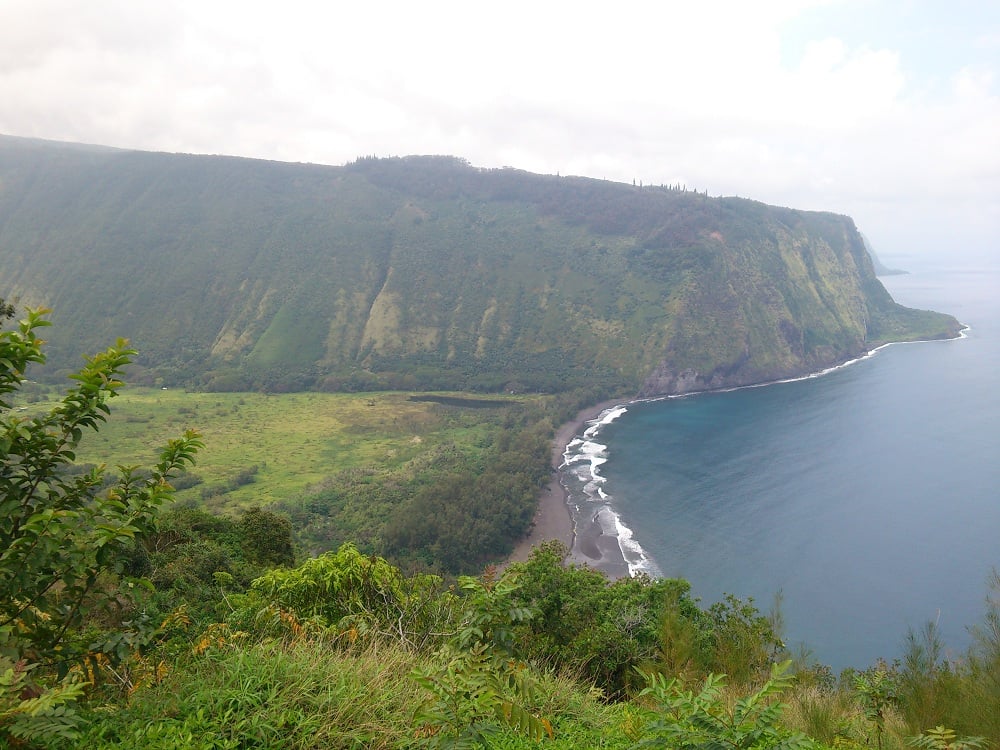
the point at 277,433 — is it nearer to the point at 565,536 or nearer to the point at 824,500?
the point at 565,536

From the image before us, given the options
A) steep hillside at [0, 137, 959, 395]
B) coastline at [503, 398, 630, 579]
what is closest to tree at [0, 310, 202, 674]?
coastline at [503, 398, 630, 579]

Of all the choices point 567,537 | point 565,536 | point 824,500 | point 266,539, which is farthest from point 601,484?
point 266,539

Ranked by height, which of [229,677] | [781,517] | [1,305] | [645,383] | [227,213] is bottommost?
[781,517]

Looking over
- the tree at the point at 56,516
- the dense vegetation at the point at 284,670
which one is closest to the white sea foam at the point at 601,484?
the dense vegetation at the point at 284,670

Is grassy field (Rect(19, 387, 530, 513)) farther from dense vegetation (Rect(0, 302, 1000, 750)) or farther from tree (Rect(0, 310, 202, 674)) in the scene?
tree (Rect(0, 310, 202, 674))

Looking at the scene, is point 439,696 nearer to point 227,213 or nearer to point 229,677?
point 229,677

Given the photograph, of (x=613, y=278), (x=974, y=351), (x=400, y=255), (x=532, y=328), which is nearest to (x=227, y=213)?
(x=400, y=255)

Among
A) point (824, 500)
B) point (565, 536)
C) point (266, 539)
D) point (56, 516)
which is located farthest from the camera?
point (824, 500)
